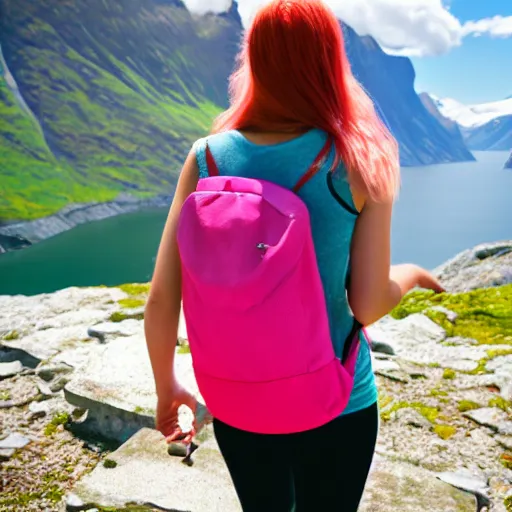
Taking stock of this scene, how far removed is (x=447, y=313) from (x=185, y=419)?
5356 mm

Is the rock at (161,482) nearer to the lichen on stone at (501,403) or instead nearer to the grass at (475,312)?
the lichen on stone at (501,403)

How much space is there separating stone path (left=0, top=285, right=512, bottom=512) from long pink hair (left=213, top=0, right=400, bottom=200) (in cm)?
251

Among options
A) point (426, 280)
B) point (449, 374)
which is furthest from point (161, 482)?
point (449, 374)

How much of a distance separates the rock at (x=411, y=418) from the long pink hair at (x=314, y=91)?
3.36m

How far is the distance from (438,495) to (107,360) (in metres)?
3.24

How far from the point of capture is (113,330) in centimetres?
657

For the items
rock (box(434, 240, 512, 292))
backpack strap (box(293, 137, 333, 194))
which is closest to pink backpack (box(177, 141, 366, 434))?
backpack strap (box(293, 137, 333, 194))

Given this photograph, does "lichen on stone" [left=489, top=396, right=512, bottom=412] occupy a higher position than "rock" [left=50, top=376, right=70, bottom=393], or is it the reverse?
"lichen on stone" [left=489, top=396, right=512, bottom=412]

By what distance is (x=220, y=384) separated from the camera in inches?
68.9

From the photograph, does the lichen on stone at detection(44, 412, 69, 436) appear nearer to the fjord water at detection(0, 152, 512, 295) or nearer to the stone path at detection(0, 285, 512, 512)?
the stone path at detection(0, 285, 512, 512)

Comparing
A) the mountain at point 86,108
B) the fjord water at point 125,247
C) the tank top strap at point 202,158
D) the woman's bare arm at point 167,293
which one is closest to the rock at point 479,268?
the woman's bare arm at point 167,293

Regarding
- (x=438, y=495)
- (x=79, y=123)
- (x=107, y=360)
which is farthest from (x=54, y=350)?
(x=79, y=123)

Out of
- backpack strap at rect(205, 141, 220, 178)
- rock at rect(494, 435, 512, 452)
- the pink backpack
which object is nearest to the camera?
the pink backpack

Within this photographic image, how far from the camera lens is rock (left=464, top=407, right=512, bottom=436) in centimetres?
434
